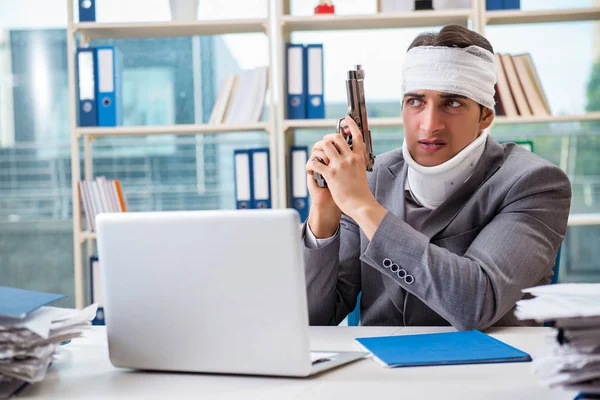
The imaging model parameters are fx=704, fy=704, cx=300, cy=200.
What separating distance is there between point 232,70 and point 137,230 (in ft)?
7.67

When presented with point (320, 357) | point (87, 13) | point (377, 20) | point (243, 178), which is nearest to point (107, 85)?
point (87, 13)

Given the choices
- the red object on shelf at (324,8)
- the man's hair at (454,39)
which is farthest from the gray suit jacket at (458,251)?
the red object on shelf at (324,8)

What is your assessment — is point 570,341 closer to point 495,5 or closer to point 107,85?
point 495,5

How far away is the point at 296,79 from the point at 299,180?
42 cm

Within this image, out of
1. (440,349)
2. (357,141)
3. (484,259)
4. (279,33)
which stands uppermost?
(279,33)

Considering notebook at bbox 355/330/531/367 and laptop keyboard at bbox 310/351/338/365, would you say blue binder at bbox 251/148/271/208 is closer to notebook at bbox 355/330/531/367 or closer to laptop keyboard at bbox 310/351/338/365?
notebook at bbox 355/330/531/367

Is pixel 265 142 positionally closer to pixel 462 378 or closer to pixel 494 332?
pixel 494 332

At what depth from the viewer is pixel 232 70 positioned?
3.28 meters

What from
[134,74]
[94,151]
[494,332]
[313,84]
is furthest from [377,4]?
[494,332]

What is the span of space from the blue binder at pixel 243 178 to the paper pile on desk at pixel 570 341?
7.05ft

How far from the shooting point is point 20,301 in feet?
3.59

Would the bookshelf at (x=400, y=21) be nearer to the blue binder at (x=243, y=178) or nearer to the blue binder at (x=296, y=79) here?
the blue binder at (x=296, y=79)

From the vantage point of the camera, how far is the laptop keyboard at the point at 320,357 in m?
1.08

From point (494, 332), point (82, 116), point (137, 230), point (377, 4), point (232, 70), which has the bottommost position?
point (494, 332)
